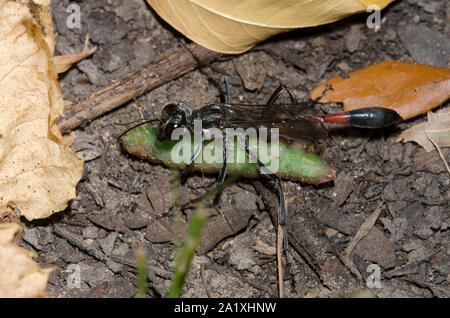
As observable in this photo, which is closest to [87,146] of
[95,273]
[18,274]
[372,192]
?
[95,273]

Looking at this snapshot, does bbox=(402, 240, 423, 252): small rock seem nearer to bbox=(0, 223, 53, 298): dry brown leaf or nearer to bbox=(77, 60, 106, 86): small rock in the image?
bbox=(0, 223, 53, 298): dry brown leaf

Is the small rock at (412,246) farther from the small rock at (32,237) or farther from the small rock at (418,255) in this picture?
the small rock at (32,237)

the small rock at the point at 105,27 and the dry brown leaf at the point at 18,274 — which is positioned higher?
the small rock at the point at 105,27

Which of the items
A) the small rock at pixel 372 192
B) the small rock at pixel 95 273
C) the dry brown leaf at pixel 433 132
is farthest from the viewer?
the dry brown leaf at pixel 433 132

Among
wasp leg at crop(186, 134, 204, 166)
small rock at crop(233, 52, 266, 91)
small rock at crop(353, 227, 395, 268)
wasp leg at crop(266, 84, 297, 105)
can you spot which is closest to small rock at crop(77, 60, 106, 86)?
wasp leg at crop(186, 134, 204, 166)

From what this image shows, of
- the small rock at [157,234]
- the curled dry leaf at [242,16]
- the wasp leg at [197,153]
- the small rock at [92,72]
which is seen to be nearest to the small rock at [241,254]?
the small rock at [157,234]

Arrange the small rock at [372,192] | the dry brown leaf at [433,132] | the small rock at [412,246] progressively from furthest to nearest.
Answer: the dry brown leaf at [433,132]
the small rock at [372,192]
the small rock at [412,246]

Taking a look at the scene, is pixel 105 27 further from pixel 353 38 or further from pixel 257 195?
pixel 353 38
